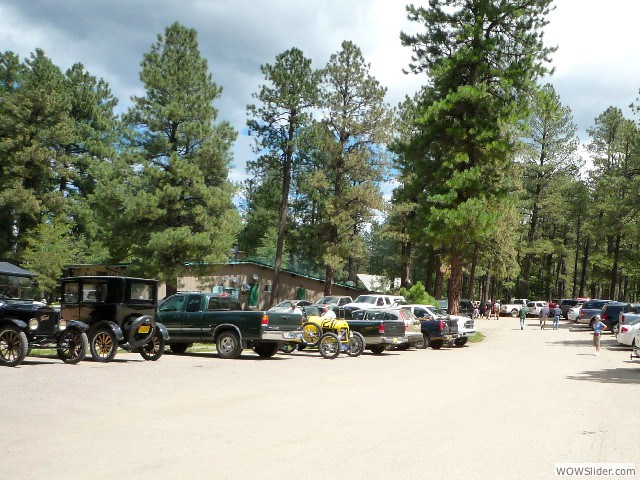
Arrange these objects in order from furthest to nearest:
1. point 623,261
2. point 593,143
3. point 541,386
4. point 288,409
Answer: point 593,143
point 623,261
point 541,386
point 288,409

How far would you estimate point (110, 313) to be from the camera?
17031 mm

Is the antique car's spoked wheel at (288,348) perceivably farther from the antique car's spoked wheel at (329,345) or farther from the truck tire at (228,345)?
the truck tire at (228,345)

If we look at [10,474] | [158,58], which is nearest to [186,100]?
[158,58]

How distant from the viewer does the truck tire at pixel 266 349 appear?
66.8 feet

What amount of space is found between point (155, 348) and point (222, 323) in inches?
85.5

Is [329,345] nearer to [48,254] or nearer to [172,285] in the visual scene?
[172,285]

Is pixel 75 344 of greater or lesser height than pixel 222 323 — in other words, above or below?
below

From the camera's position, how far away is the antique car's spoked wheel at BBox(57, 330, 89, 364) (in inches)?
627

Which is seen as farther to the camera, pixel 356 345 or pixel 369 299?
pixel 369 299

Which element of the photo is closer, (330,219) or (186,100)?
(186,100)

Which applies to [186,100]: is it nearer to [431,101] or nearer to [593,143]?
[431,101]

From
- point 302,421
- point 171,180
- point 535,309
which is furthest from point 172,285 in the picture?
point 535,309

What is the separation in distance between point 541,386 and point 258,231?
2364 inches

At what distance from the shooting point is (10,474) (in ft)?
20.9
